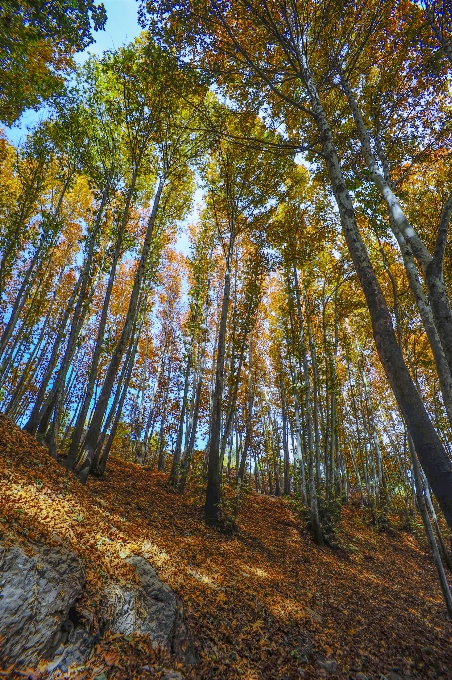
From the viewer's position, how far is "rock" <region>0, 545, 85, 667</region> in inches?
98.3

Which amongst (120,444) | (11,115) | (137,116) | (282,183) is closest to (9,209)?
(11,115)

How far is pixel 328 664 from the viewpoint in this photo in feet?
13.2

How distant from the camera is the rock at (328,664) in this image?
12.9 feet

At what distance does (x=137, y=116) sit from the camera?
9.67 meters

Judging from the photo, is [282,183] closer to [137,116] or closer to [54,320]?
[137,116]

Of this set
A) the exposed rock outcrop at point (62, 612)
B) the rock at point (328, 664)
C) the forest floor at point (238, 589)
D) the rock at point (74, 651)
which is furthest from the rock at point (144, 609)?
the rock at point (328, 664)

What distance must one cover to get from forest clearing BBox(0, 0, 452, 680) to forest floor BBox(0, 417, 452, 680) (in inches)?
1.6

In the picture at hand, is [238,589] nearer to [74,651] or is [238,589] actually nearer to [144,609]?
[144,609]

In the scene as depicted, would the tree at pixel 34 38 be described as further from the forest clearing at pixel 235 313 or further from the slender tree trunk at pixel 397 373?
the slender tree trunk at pixel 397 373

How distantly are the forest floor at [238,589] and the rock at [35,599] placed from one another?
240 millimetres

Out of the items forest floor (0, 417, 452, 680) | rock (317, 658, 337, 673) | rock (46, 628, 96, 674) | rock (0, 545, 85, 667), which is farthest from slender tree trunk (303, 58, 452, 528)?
rock (0, 545, 85, 667)

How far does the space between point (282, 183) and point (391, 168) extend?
444 centimetres

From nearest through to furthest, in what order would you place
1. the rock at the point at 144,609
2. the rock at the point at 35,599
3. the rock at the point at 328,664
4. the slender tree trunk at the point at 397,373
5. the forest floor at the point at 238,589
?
1. the rock at the point at 35,599
2. the slender tree trunk at the point at 397,373
3. the rock at the point at 144,609
4. the forest floor at the point at 238,589
5. the rock at the point at 328,664

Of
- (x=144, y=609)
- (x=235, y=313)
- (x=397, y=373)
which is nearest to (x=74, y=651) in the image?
(x=144, y=609)
